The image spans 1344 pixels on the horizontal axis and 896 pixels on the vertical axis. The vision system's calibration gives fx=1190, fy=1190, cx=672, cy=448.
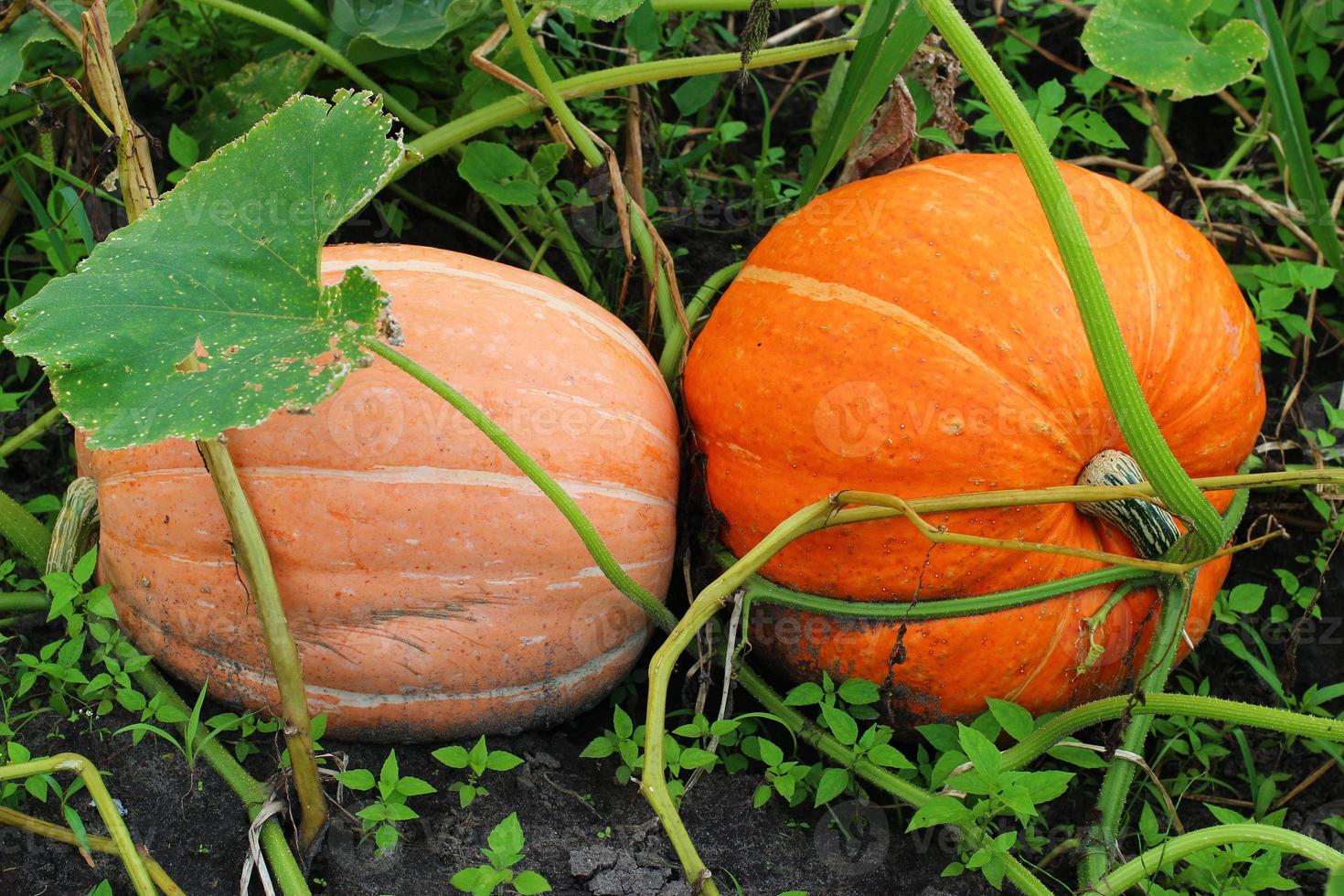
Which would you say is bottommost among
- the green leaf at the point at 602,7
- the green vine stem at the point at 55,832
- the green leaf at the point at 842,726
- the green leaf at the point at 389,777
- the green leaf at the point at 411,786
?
the green vine stem at the point at 55,832

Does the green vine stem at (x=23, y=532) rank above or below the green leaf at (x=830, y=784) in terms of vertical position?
above

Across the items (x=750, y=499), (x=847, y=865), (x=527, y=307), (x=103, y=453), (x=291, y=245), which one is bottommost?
(x=847, y=865)

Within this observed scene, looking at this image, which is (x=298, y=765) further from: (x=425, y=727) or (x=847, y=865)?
(x=847, y=865)

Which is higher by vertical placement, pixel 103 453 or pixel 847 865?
pixel 103 453

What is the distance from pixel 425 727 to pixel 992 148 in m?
1.57

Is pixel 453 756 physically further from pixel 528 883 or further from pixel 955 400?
A: pixel 955 400

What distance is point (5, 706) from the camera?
5.12 feet

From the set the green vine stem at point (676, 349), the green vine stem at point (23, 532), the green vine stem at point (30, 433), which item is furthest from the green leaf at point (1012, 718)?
the green vine stem at point (30, 433)

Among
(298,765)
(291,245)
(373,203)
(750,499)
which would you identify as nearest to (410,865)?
(298,765)

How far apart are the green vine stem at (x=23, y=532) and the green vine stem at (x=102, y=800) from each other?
0.50 meters

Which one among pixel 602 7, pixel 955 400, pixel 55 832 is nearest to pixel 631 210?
pixel 602 7

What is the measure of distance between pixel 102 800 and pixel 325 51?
128cm

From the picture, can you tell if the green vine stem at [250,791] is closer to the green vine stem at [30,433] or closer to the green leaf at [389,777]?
the green leaf at [389,777]

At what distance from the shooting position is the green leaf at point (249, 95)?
6.94 feet
